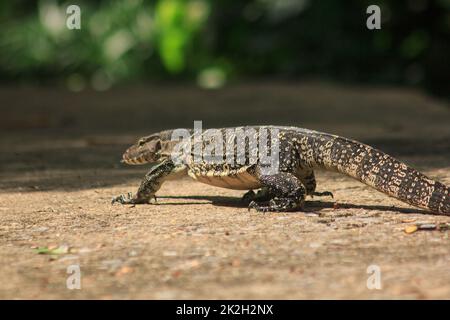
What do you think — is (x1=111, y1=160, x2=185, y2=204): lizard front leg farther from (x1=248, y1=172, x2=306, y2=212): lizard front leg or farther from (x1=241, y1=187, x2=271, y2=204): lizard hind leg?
(x1=248, y1=172, x2=306, y2=212): lizard front leg

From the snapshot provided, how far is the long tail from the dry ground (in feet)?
0.44

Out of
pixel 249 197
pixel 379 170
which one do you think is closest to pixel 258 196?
pixel 249 197

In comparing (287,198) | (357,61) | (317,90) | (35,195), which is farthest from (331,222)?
(357,61)

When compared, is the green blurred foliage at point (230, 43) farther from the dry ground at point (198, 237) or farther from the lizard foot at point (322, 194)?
the lizard foot at point (322, 194)

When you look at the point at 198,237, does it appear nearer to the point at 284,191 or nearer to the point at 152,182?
the point at 284,191

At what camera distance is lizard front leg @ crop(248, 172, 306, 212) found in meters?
5.96

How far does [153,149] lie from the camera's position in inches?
276

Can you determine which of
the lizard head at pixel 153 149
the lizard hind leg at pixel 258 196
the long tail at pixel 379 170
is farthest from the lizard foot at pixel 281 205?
the lizard head at pixel 153 149

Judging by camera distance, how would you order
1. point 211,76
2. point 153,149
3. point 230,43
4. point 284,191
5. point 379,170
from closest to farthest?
point 379,170 < point 284,191 < point 153,149 < point 211,76 < point 230,43

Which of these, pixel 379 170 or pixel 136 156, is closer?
pixel 379 170

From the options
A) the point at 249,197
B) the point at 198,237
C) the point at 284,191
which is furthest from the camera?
the point at 249,197

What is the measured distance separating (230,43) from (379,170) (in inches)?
576

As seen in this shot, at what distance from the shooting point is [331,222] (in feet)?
18.6

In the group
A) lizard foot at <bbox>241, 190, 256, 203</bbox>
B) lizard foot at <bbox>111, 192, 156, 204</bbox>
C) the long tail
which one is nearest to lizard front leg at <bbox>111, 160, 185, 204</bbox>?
lizard foot at <bbox>111, 192, 156, 204</bbox>
